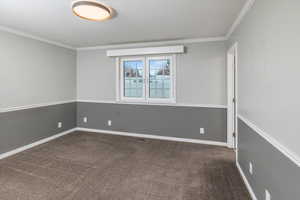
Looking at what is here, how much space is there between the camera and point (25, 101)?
336 cm

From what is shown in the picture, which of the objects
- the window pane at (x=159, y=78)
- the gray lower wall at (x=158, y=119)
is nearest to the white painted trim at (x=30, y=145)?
the gray lower wall at (x=158, y=119)

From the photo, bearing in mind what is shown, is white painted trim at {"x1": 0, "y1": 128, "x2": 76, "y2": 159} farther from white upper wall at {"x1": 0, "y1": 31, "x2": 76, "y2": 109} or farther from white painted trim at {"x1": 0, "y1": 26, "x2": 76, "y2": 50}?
white painted trim at {"x1": 0, "y1": 26, "x2": 76, "y2": 50}

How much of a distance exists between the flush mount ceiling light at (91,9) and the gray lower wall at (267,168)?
7.88 feet

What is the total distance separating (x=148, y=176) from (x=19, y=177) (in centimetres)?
189

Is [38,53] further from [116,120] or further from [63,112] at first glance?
[116,120]

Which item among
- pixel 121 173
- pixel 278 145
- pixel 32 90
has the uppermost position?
pixel 32 90

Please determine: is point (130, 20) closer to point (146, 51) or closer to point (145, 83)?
point (146, 51)

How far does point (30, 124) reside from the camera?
11.4ft

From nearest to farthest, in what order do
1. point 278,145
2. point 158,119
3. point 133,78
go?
point 278,145 → point 158,119 → point 133,78

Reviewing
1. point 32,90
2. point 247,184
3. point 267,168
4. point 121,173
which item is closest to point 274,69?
point 267,168

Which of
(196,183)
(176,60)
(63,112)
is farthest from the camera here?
(63,112)

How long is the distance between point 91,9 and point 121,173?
237 centimetres

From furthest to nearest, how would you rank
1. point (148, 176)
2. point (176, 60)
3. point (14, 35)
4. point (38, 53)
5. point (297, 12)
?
point (176, 60) < point (38, 53) < point (14, 35) < point (148, 176) < point (297, 12)

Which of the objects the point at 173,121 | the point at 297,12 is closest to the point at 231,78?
the point at 173,121
